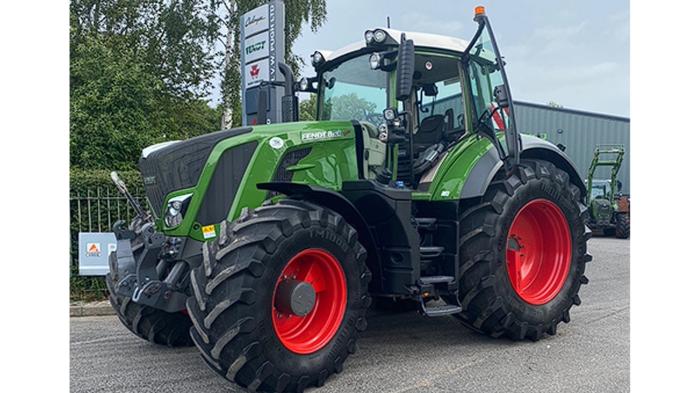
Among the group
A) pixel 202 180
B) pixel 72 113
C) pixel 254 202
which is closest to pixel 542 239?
pixel 254 202

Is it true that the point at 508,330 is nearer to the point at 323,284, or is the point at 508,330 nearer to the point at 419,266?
the point at 419,266

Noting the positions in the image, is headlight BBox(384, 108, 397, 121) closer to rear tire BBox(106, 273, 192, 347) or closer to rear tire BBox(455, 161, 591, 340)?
rear tire BBox(455, 161, 591, 340)

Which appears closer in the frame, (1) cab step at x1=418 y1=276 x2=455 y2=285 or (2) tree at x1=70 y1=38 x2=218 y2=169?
(1) cab step at x1=418 y1=276 x2=455 y2=285

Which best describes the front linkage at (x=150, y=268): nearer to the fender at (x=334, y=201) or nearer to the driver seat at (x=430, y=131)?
the fender at (x=334, y=201)

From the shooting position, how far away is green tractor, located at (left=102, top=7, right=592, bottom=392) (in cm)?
357

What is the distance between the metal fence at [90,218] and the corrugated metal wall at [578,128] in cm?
1792

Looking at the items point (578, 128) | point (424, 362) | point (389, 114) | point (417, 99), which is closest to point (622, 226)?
point (578, 128)

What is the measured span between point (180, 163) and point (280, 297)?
1261 mm

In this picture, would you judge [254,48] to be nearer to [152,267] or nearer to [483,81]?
[483,81]

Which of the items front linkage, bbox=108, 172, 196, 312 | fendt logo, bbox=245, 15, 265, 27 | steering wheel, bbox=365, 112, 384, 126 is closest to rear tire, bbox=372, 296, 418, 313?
steering wheel, bbox=365, 112, 384, 126

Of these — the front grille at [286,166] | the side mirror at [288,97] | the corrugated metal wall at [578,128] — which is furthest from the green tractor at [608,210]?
the front grille at [286,166]

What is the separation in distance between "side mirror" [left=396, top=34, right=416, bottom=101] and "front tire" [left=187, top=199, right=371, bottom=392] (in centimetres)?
102

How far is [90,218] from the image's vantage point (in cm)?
736

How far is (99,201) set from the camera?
7418 mm
